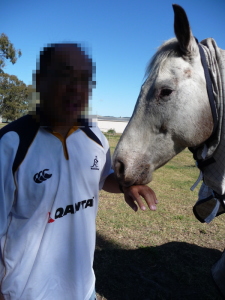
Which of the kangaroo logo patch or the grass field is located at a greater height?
the kangaroo logo patch

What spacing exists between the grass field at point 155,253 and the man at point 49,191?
5.50 feet

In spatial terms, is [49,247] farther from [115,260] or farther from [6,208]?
[115,260]

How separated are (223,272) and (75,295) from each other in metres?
1.70

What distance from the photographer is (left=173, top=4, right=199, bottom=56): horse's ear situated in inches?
57.4

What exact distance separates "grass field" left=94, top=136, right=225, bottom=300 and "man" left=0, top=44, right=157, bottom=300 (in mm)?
1676

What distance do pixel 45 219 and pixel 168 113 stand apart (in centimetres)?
97

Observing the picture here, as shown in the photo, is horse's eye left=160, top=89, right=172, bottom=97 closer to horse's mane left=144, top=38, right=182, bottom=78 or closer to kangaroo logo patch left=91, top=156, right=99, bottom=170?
horse's mane left=144, top=38, right=182, bottom=78

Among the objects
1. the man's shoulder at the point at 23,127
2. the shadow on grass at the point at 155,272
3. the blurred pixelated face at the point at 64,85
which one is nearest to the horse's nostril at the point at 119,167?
the blurred pixelated face at the point at 64,85

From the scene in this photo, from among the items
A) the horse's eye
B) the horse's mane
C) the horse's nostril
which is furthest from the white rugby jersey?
the horse's mane

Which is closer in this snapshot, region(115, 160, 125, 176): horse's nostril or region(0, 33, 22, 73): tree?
region(115, 160, 125, 176): horse's nostril

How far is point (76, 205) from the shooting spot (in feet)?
4.25

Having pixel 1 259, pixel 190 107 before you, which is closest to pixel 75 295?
pixel 1 259

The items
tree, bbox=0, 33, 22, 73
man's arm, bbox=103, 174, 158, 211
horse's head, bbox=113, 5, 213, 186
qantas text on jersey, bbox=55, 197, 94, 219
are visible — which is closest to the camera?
qantas text on jersey, bbox=55, 197, 94, 219

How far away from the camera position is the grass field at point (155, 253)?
2.74 metres
